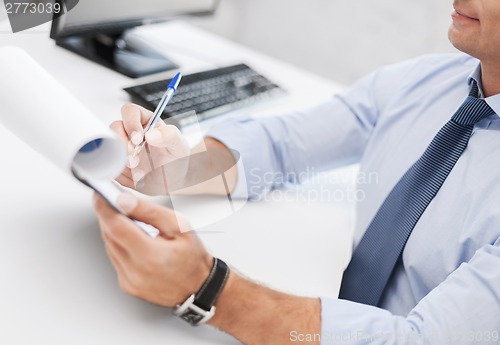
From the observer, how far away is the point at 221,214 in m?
0.81

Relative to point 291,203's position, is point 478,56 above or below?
above

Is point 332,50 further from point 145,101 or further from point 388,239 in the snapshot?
point 388,239

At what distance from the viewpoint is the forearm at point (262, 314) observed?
61cm

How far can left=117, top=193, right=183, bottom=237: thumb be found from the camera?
1.73ft

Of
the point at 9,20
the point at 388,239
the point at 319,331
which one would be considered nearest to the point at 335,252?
the point at 388,239

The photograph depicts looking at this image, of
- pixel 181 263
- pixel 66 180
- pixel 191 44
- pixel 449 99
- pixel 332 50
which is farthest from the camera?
pixel 332 50

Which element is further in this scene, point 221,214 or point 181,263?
point 221,214

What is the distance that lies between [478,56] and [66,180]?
0.59 metres

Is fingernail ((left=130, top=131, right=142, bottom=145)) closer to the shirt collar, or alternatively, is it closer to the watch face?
the watch face

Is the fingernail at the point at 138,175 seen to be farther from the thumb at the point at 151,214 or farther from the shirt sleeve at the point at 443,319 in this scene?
the shirt sleeve at the point at 443,319

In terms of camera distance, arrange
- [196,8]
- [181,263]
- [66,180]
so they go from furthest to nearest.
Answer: [196,8]
[66,180]
[181,263]

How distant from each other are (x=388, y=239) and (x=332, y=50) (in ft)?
3.03

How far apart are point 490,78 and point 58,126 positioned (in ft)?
2.06

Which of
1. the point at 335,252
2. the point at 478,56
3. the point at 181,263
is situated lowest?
the point at 335,252
